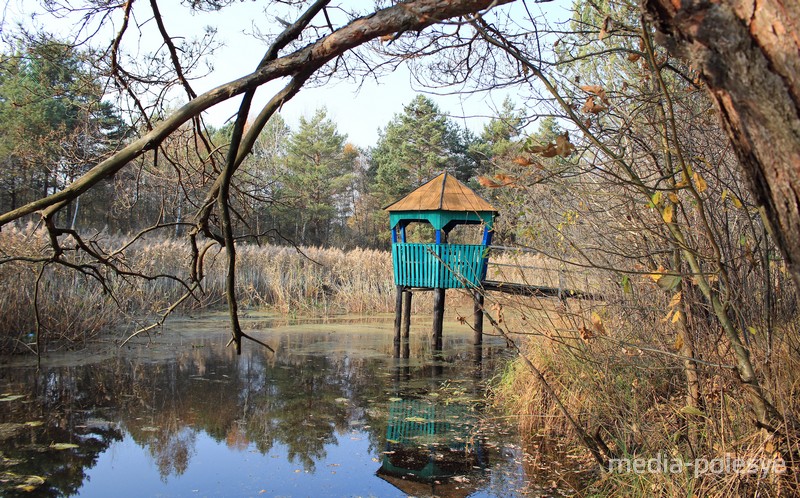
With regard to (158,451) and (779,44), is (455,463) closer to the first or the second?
(158,451)

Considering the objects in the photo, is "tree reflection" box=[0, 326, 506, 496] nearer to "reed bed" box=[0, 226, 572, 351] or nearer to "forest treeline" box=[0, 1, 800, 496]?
"reed bed" box=[0, 226, 572, 351]

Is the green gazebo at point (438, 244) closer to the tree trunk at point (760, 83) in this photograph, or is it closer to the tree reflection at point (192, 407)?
the tree reflection at point (192, 407)

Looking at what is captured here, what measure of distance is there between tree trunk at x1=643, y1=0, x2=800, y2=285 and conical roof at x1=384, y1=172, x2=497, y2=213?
9.21 metres

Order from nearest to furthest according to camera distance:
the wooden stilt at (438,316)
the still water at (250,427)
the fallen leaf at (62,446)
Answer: the still water at (250,427) → the fallen leaf at (62,446) → the wooden stilt at (438,316)

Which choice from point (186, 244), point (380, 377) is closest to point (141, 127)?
point (380, 377)

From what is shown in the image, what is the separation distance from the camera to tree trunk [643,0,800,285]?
1.04 meters

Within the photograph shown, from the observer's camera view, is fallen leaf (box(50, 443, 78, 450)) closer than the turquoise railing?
Yes

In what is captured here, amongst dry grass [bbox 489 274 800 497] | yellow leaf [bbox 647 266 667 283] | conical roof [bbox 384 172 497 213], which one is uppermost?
conical roof [bbox 384 172 497 213]

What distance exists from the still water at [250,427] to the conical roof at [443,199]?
8.53 ft

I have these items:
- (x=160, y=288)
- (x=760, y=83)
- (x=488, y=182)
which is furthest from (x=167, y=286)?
(x=760, y=83)

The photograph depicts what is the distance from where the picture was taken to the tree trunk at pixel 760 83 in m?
1.04

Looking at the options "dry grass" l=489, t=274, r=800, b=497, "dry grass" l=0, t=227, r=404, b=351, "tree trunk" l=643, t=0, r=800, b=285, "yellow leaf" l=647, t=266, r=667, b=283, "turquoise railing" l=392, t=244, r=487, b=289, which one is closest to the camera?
"tree trunk" l=643, t=0, r=800, b=285

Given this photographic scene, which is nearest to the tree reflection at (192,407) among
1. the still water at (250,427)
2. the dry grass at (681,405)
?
the still water at (250,427)

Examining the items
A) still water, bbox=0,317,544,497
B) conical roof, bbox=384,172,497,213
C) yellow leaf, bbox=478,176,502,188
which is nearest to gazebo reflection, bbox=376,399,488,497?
still water, bbox=0,317,544,497
